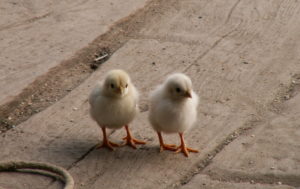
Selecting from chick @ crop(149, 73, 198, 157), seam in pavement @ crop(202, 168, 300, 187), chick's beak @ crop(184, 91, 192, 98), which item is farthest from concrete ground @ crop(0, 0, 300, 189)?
chick's beak @ crop(184, 91, 192, 98)

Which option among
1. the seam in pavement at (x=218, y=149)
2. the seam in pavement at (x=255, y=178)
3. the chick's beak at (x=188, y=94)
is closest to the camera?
the seam in pavement at (x=255, y=178)

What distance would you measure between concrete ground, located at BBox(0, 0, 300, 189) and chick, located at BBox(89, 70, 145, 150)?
0.58ft

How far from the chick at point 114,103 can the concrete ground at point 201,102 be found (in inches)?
6.9

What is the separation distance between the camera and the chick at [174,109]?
12.3 ft

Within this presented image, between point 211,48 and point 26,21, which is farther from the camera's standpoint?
point 26,21

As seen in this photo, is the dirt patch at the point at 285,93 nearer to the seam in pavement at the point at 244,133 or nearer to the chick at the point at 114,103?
the seam in pavement at the point at 244,133

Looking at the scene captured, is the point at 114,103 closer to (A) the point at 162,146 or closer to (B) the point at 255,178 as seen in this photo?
(A) the point at 162,146

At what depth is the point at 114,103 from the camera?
3852mm

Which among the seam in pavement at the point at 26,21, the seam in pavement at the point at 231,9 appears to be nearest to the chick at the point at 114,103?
the seam in pavement at the point at 26,21

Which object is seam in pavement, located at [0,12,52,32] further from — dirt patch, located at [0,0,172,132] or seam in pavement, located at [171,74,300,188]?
seam in pavement, located at [171,74,300,188]

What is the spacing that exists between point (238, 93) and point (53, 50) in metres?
1.51

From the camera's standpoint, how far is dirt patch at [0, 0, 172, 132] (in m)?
4.30

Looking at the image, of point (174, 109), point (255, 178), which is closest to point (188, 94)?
point (174, 109)

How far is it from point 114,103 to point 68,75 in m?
1.00
